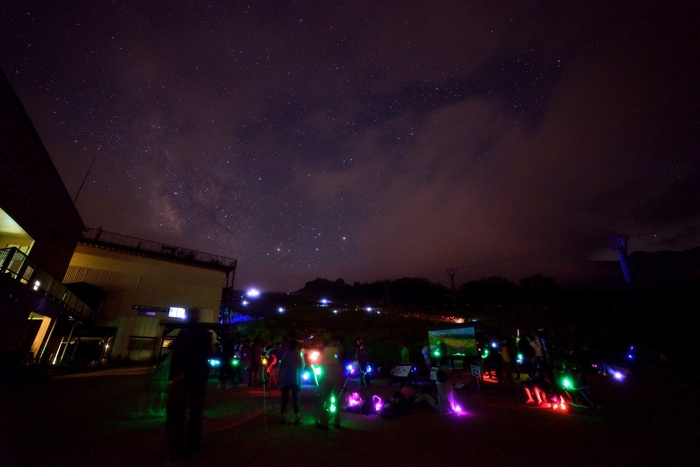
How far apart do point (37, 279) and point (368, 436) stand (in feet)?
62.7

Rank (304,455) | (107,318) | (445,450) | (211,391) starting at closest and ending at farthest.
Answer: (304,455) → (445,450) → (211,391) → (107,318)

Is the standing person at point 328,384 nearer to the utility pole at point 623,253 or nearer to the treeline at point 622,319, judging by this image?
the treeline at point 622,319

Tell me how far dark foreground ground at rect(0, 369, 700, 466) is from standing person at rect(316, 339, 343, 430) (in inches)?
11.2

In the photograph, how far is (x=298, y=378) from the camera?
7.16 metres

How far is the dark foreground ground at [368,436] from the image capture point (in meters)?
4.99

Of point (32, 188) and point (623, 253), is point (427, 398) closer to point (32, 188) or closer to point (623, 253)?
point (32, 188)

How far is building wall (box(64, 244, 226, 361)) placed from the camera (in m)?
26.8

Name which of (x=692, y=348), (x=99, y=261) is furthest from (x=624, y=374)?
(x=99, y=261)

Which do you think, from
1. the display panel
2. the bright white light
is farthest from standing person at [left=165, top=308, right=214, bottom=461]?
the bright white light

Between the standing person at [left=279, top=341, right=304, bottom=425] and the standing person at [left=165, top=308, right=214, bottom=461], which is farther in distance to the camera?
the standing person at [left=279, top=341, right=304, bottom=425]

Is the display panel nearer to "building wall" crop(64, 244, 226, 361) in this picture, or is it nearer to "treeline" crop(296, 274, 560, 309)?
"building wall" crop(64, 244, 226, 361)

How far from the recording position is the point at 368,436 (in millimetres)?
6352

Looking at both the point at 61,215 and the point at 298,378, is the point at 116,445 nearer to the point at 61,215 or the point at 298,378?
the point at 298,378

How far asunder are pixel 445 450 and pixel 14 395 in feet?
45.4
